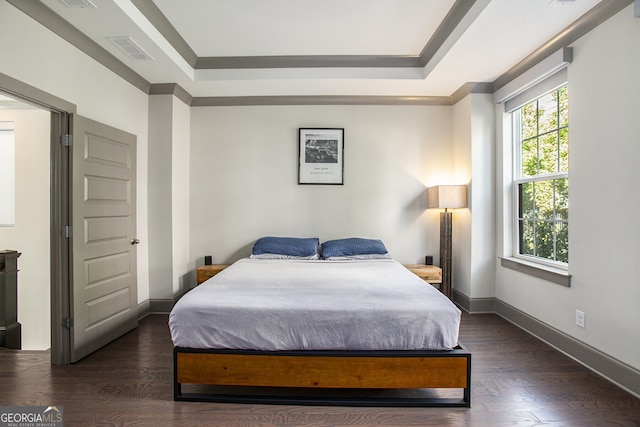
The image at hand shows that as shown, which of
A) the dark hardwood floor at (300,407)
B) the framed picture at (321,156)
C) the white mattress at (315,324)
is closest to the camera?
the dark hardwood floor at (300,407)

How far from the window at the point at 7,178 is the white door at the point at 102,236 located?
1596 mm

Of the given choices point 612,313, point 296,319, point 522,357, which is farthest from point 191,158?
point 612,313

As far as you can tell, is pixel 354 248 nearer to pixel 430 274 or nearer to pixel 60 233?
pixel 430 274

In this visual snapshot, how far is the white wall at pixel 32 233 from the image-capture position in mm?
3578

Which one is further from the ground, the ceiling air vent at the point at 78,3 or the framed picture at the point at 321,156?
the ceiling air vent at the point at 78,3

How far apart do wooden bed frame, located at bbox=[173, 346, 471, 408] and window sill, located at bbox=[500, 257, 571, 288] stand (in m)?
1.34

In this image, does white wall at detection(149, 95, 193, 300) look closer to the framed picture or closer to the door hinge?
the door hinge

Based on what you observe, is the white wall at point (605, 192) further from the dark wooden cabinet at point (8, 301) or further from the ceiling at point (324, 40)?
the dark wooden cabinet at point (8, 301)

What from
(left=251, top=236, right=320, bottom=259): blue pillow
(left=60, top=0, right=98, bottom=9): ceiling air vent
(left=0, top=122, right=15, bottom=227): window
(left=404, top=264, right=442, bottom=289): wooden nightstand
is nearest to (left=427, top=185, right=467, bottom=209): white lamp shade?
(left=404, top=264, right=442, bottom=289): wooden nightstand

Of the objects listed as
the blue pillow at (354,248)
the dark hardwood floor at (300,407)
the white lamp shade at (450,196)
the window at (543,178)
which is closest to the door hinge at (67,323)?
the dark hardwood floor at (300,407)

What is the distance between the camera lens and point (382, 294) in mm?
2318

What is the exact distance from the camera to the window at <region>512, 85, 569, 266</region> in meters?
2.93

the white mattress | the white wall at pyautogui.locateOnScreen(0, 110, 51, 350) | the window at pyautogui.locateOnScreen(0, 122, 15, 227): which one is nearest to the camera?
the white mattress

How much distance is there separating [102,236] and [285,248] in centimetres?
179
